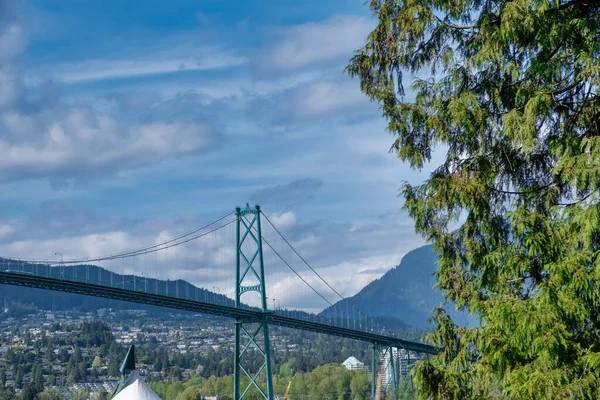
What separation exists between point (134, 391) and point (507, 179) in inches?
273

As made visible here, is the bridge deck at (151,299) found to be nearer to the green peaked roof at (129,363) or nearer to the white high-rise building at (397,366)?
the white high-rise building at (397,366)

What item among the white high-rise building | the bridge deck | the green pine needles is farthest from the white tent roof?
the white high-rise building

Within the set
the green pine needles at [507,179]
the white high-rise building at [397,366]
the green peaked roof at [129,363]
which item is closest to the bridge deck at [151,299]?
the white high-rise building at [397,366]

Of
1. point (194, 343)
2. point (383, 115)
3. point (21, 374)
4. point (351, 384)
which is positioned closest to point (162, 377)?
point (21, 374)

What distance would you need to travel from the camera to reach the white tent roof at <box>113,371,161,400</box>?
50.0 feet

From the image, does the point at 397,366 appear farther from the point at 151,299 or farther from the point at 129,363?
the point at 129,363

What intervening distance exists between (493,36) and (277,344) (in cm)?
16796

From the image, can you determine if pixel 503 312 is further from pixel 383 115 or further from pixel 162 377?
pixel 162 377

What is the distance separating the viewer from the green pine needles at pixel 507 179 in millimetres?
9938

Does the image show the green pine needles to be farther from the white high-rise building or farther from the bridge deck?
the white high-rise building

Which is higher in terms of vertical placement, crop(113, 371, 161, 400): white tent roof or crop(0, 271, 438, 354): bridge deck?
crop(0, 271, 438, 354): bridge deck

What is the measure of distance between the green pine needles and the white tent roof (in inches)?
209

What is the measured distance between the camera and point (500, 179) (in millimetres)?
11586

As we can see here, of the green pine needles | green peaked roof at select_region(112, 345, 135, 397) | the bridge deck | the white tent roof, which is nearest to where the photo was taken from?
the green pine needles
